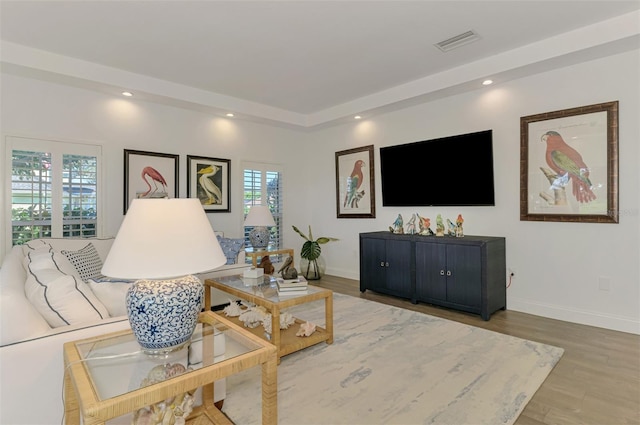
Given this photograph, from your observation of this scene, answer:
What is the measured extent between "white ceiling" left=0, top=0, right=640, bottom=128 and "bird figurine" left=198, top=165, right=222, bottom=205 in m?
0.95

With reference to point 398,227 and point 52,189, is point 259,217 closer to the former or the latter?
point 398,227

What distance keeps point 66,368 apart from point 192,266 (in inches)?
27.7

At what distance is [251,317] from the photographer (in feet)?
9.89

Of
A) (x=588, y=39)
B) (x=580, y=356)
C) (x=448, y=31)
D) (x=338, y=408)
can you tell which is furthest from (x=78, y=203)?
(x=588, y=39)

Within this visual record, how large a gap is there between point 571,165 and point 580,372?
2035 millimetres

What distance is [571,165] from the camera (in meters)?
3.36

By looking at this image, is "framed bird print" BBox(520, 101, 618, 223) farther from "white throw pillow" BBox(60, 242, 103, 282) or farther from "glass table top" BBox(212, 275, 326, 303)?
"white throw pillow" BBox(60, 242, 103, 282)

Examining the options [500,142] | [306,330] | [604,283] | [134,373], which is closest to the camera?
[134,373]

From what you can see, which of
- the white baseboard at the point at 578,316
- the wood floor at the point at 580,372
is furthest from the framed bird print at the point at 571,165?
the wood floor at the point at 580,372

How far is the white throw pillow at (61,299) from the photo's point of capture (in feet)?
5.58

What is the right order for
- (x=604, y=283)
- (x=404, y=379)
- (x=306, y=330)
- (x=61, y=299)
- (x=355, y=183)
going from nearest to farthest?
(x=61, y=299)
(x=404, y=379)
(x=306, y=330)
(x=604, y=283)
(x=355, y=183)

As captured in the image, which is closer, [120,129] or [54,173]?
[54,173]

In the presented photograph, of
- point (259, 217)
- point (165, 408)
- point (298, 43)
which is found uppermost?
point (298, 43)

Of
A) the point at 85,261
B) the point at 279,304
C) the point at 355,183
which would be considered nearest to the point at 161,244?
the point at 279,304
